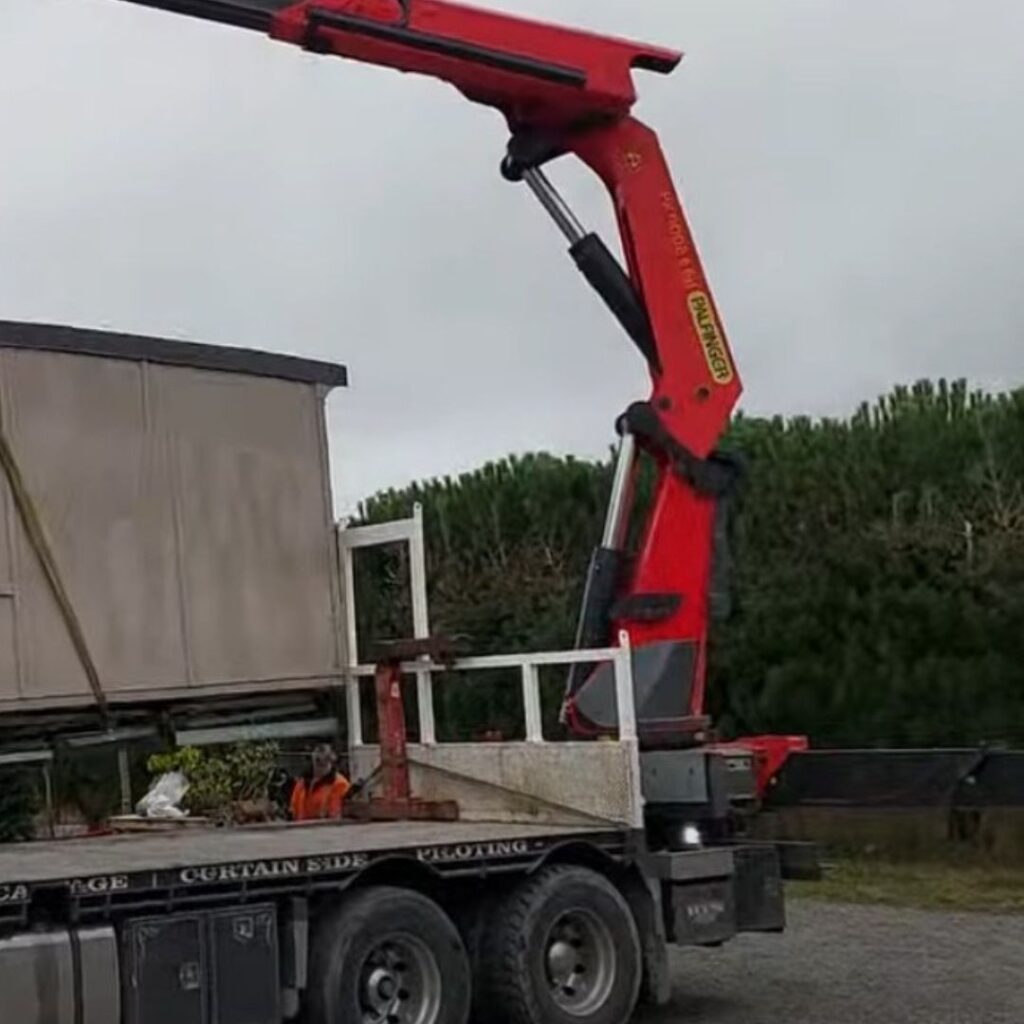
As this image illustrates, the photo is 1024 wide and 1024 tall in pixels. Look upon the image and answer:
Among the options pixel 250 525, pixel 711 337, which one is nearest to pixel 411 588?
pixel 250 525

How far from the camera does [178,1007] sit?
28.2ft

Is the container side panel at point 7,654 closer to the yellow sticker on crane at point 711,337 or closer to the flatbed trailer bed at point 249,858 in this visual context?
the flatbed trailer bed at point 249,858

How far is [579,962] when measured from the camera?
1002cm

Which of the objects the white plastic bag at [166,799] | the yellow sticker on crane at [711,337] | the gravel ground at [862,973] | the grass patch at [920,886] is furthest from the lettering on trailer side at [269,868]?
the grass patch at [920,886]

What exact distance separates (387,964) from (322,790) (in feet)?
8.26

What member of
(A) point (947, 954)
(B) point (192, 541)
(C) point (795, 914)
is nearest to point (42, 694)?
(B) point (192, 541)

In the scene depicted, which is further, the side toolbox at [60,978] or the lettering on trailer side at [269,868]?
the lettering on trailer side at [269,868]

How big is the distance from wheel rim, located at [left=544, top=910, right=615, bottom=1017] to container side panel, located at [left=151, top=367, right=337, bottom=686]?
2.24 m

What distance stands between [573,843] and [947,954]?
3522 mm

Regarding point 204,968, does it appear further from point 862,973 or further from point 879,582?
point 879,582

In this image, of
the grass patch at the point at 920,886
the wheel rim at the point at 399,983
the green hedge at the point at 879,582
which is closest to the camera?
the wheel rim at the point at 399,983

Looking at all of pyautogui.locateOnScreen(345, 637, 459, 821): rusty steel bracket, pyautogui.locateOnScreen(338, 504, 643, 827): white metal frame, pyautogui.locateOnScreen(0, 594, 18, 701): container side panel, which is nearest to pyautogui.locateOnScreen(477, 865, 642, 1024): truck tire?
pyautogui.locateOnScreen(338, 504, 643, 827): white metal frame

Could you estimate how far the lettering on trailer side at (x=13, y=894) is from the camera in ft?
26.9

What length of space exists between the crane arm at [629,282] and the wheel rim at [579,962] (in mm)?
1189
